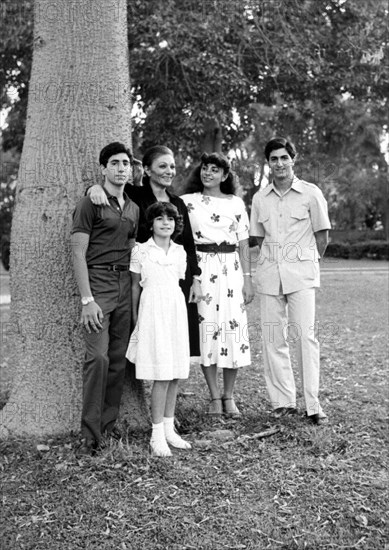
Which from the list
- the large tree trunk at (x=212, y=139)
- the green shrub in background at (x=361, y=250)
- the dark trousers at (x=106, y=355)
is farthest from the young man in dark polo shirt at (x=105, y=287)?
the green shrub in background at (x=361, y=250)

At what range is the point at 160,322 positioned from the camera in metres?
4.82

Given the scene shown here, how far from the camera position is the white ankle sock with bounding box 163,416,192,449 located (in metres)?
4.89

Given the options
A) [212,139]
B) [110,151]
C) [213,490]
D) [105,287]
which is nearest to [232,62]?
[212,139]

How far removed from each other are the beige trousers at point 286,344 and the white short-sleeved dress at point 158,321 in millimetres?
1097

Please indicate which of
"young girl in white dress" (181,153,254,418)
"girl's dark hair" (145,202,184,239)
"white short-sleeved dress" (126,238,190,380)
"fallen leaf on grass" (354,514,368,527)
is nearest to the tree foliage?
"young girl in white dress" (181,153,254,418)

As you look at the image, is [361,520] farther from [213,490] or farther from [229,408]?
[229,408]

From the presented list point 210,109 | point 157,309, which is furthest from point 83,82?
point 210,109

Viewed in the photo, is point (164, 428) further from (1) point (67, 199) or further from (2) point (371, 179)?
(2) point (371, 179)

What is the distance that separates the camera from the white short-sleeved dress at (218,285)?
569cm

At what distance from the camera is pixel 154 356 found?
190 inches

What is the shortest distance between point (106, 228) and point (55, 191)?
23.7 inches

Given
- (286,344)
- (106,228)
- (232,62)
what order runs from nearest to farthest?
(106,228) → (286,344) → (232,62)

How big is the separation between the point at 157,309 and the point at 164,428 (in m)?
0.81

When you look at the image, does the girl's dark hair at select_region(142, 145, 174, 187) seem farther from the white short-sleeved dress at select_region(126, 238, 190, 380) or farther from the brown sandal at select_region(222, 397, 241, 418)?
the brown sandal at select_region(222, 397, 241, 418)
